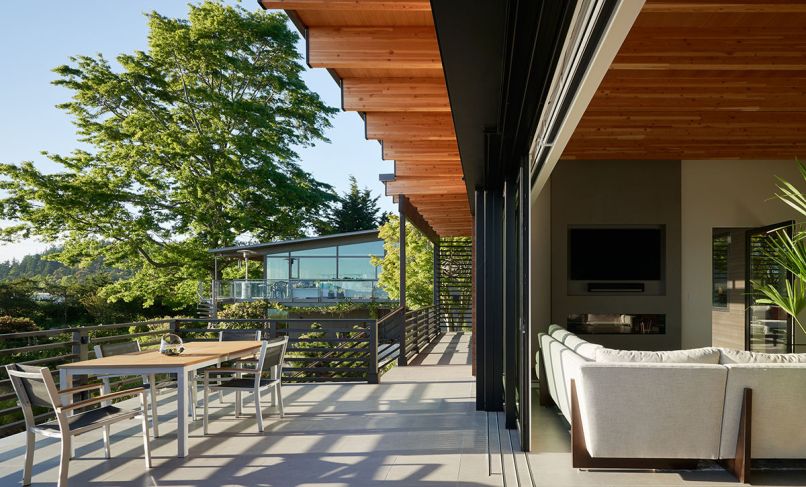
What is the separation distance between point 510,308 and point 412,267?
1303 cm

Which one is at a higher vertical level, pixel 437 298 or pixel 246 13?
pixel 246 13

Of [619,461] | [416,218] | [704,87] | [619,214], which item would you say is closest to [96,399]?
[619,461]

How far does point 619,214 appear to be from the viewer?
28.0ft

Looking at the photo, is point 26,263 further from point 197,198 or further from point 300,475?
point 300,475

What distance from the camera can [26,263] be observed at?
29891 mm

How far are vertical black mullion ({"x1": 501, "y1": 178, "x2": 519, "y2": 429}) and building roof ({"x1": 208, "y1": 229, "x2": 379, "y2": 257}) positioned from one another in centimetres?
1417

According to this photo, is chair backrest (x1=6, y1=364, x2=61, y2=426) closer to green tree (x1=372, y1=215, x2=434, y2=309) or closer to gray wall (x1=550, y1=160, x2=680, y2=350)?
gray wall (x1=550, y1=160, x2=680, y2=350)

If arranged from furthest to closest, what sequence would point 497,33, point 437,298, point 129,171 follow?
point 129,171
point 437,298
point 497,33

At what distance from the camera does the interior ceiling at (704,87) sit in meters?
4.20

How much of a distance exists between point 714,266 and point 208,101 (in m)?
15.8

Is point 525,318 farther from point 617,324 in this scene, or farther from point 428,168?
point 617,324

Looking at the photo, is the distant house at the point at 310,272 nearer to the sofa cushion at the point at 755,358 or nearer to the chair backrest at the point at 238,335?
the chair backrest at the point at 238,335

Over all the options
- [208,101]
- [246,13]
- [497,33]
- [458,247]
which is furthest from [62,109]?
[497,33]

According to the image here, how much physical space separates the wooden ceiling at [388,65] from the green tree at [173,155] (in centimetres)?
1410
